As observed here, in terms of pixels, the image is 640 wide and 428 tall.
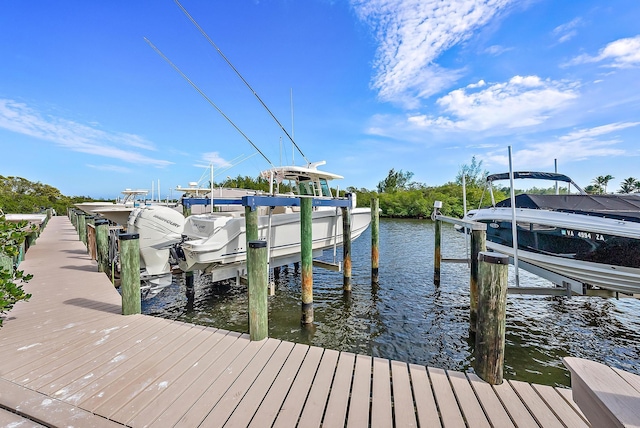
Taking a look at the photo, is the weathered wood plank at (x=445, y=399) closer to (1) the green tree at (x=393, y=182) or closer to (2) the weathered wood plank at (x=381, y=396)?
(2) the weathered wood plank at (x=381, y=396)

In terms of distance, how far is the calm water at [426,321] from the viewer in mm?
5211

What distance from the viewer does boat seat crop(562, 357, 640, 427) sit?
1188 millimetres

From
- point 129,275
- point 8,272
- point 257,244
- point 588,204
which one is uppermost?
point 588,204

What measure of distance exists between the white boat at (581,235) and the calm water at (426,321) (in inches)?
51.2

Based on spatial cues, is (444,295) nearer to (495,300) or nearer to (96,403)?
(495,300)

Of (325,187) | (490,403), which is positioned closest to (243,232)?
(325,187)

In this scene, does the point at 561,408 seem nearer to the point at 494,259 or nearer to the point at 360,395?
the point at 494,259

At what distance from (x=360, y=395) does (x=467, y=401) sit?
85 centimetres

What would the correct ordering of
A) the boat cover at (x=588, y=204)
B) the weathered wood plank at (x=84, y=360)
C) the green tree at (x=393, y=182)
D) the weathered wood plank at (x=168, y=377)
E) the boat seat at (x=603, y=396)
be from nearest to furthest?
1. the boat seat at (x=603, y=396)
2. the weathered wood plank at (x=168, y=377)
3. the weathered wood plank at (x=84, y=360)
4. the boat cover at (x=588, y=204)
5. the green tree at (x=393, y=182)

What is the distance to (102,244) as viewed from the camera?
661 centimetres

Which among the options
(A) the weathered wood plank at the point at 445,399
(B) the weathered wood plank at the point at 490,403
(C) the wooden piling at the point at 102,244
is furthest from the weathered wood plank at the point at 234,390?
(C) the wooden piling at the point at 102,244

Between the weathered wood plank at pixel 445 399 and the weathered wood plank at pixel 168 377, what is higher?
the weathered wood plank at pixel 168 377

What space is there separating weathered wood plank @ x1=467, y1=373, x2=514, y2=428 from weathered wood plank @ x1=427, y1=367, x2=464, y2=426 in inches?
8.2

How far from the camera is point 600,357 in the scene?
518 cm
